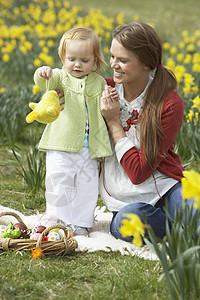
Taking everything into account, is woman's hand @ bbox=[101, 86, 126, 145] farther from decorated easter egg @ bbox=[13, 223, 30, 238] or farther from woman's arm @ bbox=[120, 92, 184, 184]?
decorated easter egg @ bbox=[13, 223, 30, 238]

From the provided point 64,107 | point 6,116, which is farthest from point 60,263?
point 6,116

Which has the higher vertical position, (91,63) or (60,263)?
(91,63)

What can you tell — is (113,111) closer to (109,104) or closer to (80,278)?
(109,104)

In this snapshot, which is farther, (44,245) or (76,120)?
(76,120)

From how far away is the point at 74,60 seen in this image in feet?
8.57

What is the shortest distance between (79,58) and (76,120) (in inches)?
13.7

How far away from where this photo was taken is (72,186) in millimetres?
2666

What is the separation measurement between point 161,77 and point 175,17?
10743 millimetres

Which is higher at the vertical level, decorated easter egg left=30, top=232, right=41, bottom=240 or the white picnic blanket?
decorated easter egg left=30, top=232, right=41, bottom=240

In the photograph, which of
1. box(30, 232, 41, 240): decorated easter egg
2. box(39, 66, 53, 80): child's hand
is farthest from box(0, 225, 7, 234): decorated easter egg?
box(39, 66, 53, 80): child's hand

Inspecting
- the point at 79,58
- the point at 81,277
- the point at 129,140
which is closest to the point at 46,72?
the point at 79,58

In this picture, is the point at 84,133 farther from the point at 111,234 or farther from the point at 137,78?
the point at 111,234

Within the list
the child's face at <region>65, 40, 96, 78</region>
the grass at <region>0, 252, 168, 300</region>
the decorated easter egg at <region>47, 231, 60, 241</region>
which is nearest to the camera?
the grass at <region>0, 252, 168, 300</region>

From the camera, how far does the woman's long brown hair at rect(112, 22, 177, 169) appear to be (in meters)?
2.48
